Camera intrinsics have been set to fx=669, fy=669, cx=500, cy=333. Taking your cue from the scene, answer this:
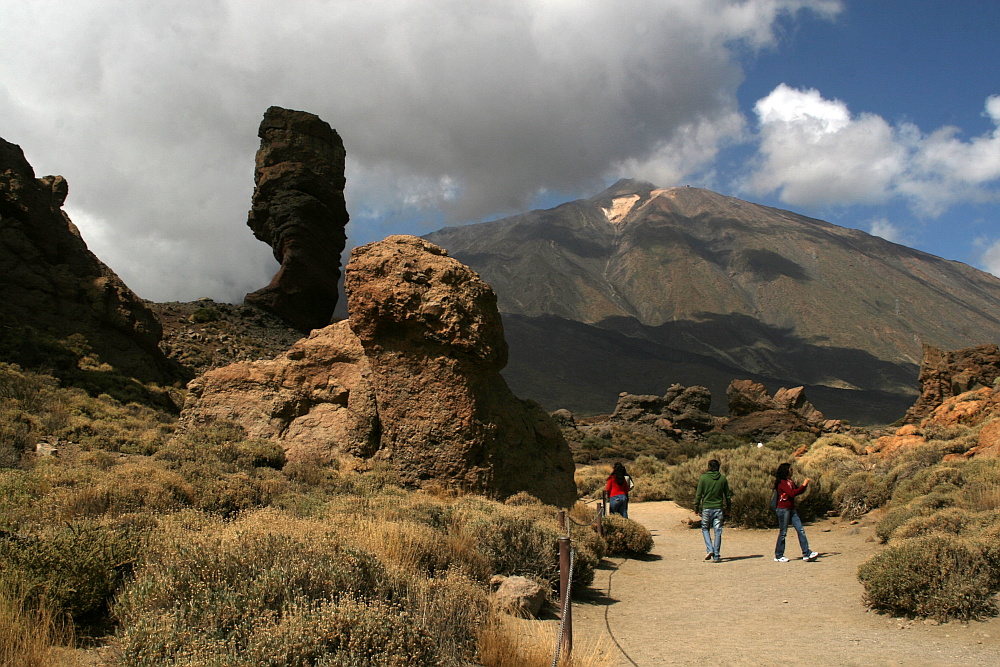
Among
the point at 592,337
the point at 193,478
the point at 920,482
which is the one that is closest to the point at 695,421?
the point at 920,482

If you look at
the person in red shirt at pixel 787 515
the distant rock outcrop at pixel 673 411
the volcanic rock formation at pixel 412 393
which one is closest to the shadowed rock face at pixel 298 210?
the distant rock outcrop at pixel 673 411

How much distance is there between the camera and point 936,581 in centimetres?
629

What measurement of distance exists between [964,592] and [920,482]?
6.97 m

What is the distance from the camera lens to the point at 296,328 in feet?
143

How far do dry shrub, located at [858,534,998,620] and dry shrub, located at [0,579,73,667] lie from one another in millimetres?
6765

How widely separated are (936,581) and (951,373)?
32.8 m

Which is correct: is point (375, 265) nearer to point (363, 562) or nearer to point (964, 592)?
point (363, 562)

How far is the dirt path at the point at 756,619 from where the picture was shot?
534 centimetres

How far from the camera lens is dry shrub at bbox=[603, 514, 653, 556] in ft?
34.1

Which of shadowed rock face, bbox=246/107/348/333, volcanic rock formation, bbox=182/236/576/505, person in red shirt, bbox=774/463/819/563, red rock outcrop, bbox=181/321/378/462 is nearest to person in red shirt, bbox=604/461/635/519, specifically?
volcanic rock formation, bbox=182/236/576/505

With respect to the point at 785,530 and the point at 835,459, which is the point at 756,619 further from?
the point at 835,459

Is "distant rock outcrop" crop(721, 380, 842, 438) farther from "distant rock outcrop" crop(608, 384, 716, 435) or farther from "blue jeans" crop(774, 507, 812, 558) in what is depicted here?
"blue jeans" crop(774, 507, 812, 558)

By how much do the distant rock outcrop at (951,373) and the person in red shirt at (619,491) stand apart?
26696 mm

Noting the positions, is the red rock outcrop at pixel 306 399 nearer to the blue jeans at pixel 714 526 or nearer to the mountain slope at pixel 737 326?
the blue jeans at pixel 714 526
